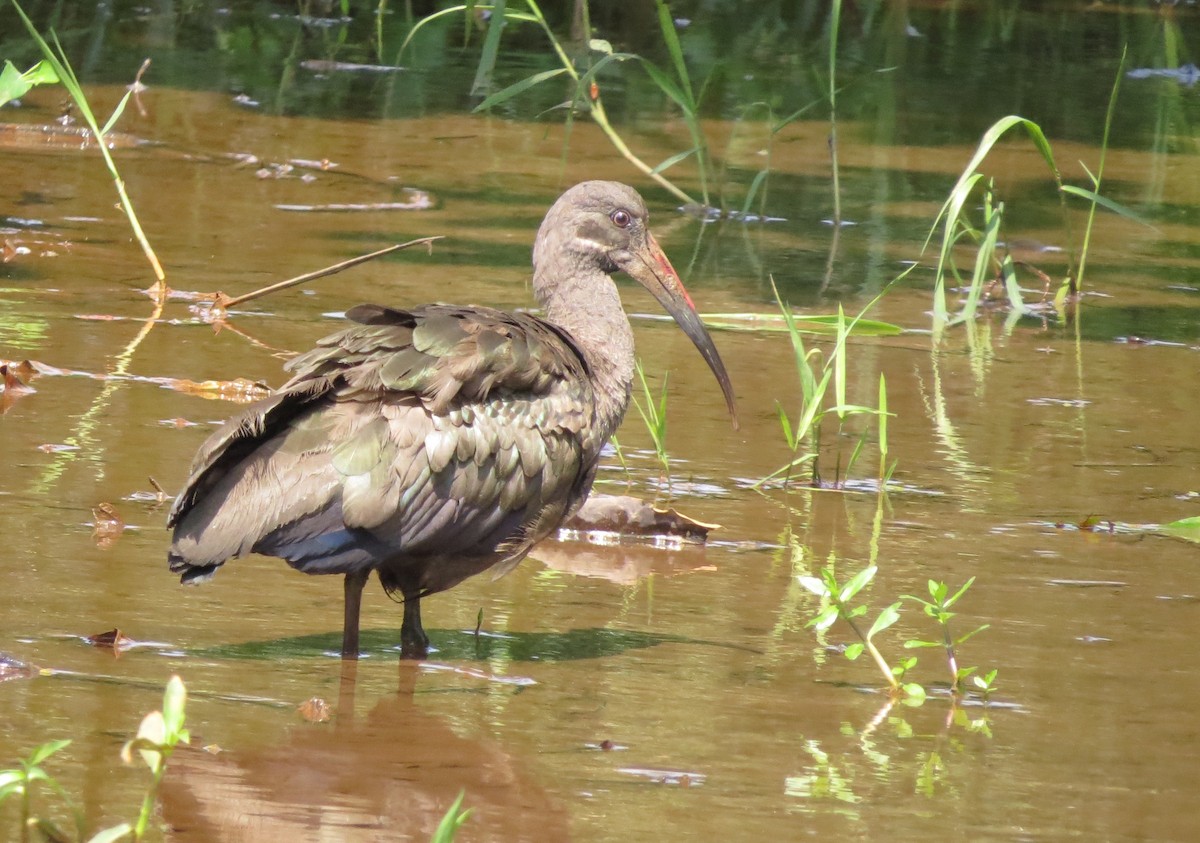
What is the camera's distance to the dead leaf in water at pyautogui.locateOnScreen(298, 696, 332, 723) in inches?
161

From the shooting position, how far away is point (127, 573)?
494 centimetres

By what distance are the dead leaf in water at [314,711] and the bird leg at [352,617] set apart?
18.3 inches

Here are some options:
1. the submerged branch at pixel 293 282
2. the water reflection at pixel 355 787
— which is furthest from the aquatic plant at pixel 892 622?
the submerged branch at pixel 293 282

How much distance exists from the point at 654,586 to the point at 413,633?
815 mm

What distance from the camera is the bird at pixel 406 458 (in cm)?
449

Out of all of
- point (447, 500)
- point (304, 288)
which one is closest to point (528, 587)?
point (447, 500)

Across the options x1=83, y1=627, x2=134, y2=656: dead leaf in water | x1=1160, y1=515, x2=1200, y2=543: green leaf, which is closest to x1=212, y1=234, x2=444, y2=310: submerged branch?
x1=83, y1=627, x2=134, y2=656: dead leaf in water

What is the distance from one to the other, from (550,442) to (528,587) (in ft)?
1.77

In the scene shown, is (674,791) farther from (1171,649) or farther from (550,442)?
(1171,649)

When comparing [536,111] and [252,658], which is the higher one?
[536,111]

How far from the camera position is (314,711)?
13.5ft

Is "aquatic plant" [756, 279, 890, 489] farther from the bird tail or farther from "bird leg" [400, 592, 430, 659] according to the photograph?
the bird tail

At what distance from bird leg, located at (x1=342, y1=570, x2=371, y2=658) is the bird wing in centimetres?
7

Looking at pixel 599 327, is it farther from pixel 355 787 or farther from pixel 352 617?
pixel 355 787
